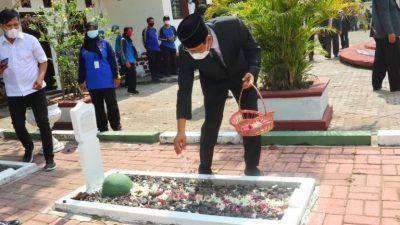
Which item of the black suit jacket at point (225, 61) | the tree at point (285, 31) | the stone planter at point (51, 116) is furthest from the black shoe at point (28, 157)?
the tree at point (285, 31)

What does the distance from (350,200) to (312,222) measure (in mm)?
472

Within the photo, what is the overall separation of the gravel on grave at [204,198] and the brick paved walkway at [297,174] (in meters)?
0.29

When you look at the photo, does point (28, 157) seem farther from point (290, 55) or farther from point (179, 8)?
point (179, 8)

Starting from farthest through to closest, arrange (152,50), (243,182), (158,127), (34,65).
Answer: (152,50) < (158,127) < (34,65) < (243,182)

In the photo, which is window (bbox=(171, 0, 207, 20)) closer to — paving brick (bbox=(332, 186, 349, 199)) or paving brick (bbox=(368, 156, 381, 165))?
paving brick (bbox=(368, 156, 381, 165))

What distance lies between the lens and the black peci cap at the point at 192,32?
3225mm

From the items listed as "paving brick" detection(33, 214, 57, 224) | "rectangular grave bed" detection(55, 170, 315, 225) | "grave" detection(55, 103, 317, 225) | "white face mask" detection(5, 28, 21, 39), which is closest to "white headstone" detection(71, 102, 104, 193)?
"grave" detection(55, 103, 317, 225)

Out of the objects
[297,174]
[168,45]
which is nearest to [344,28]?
[168,45]

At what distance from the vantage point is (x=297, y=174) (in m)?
4.20

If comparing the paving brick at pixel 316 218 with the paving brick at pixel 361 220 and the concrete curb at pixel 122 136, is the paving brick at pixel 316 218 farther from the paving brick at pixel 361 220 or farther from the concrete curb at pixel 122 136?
the concrete curb at pixel 122 136

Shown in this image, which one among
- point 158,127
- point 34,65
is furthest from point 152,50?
point 34,65

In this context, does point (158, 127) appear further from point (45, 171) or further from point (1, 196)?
point (1, 196)

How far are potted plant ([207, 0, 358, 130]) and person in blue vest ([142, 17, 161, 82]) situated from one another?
288 inches

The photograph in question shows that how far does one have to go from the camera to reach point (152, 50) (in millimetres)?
13086
